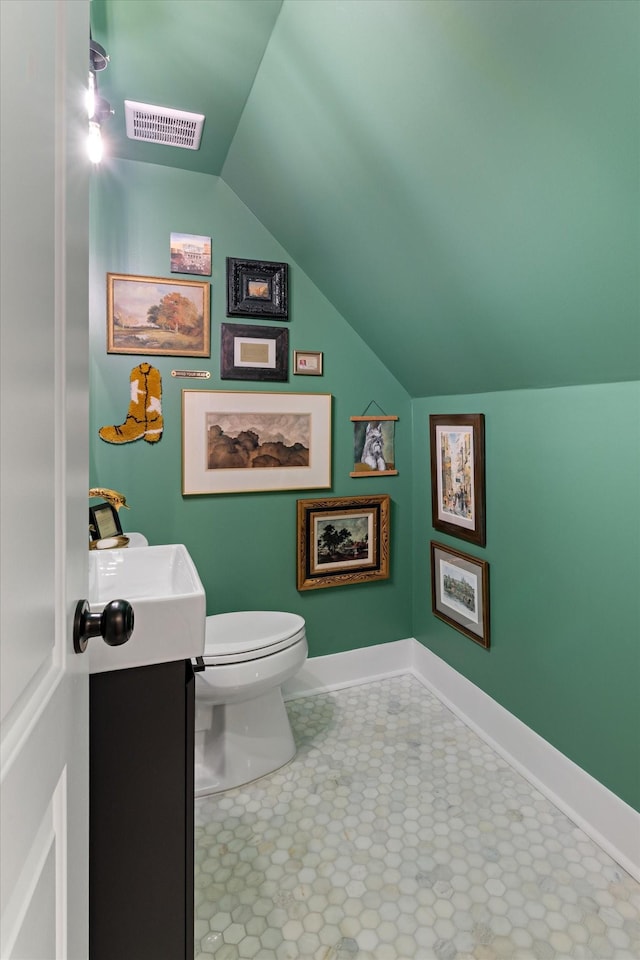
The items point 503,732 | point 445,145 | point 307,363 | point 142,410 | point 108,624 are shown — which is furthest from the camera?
point 307,363

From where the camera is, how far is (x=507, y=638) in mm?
1978

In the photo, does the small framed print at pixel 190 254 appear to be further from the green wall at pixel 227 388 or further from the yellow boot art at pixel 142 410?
the yellow boot art at pixel 142 410

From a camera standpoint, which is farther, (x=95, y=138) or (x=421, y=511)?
(x=421, y=511)

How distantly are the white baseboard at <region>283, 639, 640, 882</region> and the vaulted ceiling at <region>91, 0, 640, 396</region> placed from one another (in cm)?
127

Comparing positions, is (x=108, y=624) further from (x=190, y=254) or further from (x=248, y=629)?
(x=190, y=254)

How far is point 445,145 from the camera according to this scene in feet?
4.30

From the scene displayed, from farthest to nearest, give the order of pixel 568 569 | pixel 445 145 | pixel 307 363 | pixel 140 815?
pixel 307 363
pixel 568 569
pixel 445 145
pixel 140 815

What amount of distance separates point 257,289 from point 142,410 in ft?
2.42

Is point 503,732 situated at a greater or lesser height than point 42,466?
lesser

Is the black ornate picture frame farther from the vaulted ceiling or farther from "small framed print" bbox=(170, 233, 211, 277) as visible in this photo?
the vaulted ceiling

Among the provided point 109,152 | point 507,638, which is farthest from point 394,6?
point 507,638

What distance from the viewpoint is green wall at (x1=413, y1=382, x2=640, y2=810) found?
149 cm

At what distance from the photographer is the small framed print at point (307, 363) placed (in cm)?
234

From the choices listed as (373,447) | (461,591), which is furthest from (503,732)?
(373,447)
